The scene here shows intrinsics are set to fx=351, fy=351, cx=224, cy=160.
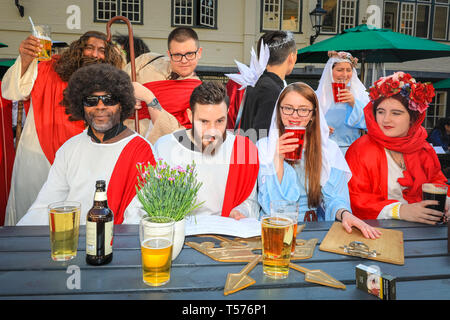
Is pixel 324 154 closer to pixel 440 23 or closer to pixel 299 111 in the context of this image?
pixel 299 111

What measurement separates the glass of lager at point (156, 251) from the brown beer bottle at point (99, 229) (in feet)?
A: 0.55

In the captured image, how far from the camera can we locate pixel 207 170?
255cm

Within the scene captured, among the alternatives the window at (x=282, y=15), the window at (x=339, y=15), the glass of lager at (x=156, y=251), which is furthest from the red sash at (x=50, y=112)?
the window at (x=339, y=15)

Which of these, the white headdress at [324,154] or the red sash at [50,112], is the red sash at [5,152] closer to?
the red sash at [50,112]

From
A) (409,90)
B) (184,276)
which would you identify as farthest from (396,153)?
(184,276)

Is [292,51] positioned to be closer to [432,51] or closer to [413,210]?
[413,210]

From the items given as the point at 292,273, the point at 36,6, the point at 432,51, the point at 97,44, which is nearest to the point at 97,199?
the point at 292,273

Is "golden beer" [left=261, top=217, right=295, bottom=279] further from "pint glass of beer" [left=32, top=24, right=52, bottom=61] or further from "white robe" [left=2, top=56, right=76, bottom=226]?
"white robe" [left=2, top=56, right=76, bottom=226]

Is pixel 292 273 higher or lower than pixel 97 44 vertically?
lower

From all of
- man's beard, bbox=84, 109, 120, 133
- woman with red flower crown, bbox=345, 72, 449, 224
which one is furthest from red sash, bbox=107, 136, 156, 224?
woman with red flower crown, bbox=345, 72, 449, 224

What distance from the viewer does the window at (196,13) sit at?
1108 centimetres
